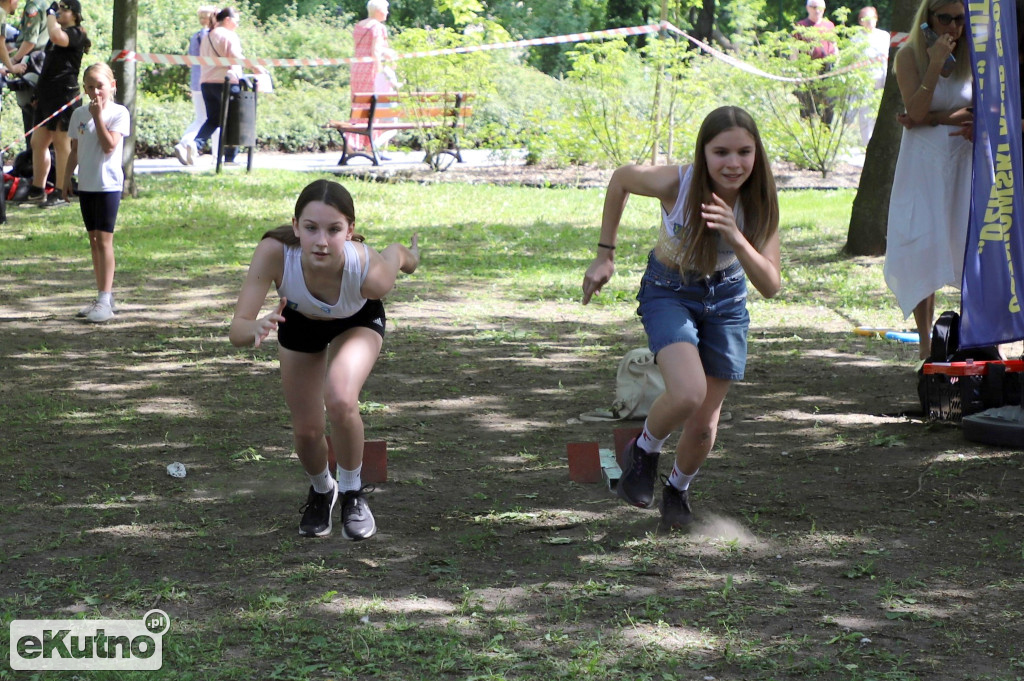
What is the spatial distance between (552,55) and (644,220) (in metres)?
26.9

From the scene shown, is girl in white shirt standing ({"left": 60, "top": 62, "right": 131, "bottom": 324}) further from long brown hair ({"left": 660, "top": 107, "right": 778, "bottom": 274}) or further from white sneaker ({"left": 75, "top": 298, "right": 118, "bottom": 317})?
long brown hair ({"left": 660, "top": 107, "right": 778, "bottom": 274})

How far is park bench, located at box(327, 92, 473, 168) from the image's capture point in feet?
60.3

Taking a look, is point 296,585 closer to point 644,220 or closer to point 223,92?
point 644,220

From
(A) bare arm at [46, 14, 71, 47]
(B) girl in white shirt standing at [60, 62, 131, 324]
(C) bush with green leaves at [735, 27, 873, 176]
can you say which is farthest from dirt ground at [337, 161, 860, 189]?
(B) girl in white shirt standing at [60, 62, 131, 324]

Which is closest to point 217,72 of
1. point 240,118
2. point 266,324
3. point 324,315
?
point 240,118

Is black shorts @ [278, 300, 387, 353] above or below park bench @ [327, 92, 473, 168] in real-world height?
below

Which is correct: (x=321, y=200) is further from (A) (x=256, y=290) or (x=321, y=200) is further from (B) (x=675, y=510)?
(B) (x=675, y=510)

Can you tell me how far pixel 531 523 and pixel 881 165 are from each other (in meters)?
6.88

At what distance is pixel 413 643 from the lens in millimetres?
3980

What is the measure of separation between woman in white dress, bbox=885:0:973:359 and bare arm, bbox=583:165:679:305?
2.43 m

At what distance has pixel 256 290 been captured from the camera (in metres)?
4.59

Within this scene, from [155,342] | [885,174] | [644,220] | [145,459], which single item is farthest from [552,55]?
[145,459]

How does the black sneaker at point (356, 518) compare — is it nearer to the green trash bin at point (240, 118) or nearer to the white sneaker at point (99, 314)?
the white sneaker at point (99, 314)

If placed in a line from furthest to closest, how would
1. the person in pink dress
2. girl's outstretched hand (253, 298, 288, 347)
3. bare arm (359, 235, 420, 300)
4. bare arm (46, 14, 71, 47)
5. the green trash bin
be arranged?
1. the person in pink dress
2. the green trash bin
3. bare arm (46, 14, 71, 47)
4. bare arm (359, 235, 420, 300)
5. girl's outstretched hand (253, 298, 288, 347)
